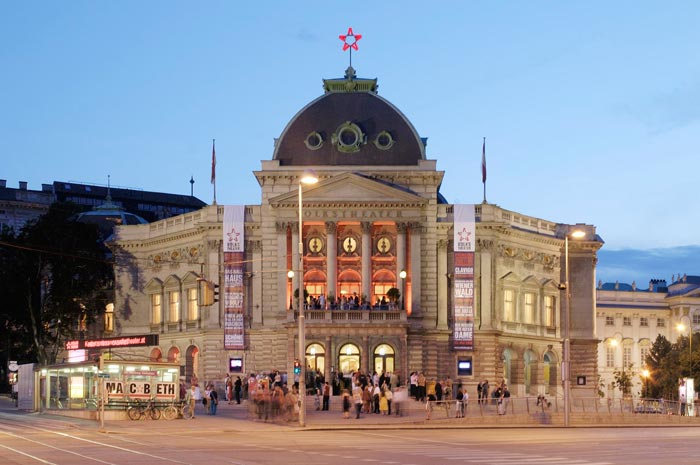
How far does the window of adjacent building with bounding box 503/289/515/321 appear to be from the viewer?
110 meters

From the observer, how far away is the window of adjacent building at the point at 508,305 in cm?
11012

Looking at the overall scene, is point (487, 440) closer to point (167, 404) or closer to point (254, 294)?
point (167, 404)

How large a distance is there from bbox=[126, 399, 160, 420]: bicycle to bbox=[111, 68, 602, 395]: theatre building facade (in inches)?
1181

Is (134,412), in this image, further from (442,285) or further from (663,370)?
(663,370)

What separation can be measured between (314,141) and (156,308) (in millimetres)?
22090

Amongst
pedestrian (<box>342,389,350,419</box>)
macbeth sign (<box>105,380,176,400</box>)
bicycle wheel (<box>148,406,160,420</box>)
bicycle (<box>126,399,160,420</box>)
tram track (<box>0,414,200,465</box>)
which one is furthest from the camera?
pedestrian (<box>342,389,350,419</box>)

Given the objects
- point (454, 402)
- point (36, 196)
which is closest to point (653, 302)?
point (36, 196)

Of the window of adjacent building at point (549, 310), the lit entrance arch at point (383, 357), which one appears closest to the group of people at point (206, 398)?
the lit entrance arch at point (383, 357)

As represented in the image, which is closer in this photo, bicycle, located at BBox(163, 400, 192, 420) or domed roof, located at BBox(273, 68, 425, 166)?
bicycle, located at BBox(163, 400, 192, 420)

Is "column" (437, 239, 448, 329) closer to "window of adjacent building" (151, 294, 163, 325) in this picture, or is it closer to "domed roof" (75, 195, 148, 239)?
"window of adjacent building" (151, 294, 163, 325)

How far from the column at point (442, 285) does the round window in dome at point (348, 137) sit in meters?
10.0

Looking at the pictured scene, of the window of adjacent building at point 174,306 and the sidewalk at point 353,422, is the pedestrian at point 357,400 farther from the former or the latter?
the window of adjacent building at point 174,306

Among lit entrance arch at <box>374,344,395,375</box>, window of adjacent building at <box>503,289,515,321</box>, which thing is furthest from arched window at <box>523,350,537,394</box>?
lit entrance arch at <box>374,344,395,375</box>

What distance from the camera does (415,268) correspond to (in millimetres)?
104188
